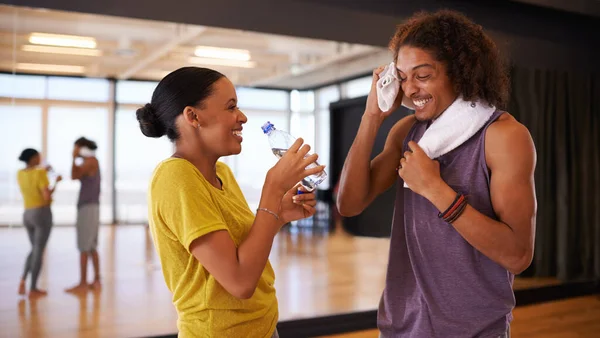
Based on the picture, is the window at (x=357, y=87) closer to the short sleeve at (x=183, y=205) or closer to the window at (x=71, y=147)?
the window at (x=71, y=147)

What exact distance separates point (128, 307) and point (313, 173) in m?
2.74

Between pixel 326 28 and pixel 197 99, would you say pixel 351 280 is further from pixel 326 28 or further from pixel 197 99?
pixel 197 99

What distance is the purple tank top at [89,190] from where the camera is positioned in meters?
3.47

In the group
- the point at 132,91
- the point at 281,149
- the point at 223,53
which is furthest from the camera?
the point at 223,53

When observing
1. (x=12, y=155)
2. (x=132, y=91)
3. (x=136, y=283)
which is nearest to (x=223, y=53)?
(x=132, y=91)

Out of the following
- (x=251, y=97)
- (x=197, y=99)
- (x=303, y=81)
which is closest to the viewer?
(x=197, y=99)

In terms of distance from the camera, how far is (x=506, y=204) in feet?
3.91

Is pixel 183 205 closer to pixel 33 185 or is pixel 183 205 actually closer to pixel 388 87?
pixel 388 87

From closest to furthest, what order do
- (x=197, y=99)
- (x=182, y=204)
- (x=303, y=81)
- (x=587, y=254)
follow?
(x=182, y=204)
(x=197, y=99)
(x=303, y=81)
(x=587, y=254)

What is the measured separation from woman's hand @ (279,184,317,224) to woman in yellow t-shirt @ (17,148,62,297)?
2433mm

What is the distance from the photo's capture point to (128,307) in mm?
3568

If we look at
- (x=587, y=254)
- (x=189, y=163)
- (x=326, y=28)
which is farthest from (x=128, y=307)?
(x=587, y=254)

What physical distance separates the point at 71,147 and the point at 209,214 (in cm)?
260

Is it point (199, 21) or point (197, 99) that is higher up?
point (199, 21)
